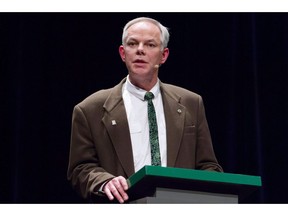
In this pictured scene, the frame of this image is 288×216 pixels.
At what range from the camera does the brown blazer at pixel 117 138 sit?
2.60 meters

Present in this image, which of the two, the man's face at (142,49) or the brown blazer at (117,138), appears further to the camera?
the man's face at (142,49)

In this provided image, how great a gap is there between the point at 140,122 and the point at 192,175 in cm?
75

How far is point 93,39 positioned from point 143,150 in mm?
1450

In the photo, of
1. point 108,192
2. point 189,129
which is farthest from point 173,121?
point 108,192

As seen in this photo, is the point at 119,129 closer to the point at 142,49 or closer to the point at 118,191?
the point at 142,49

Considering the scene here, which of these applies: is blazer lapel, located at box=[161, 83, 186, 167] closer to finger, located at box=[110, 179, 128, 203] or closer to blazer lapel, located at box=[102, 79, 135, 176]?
blazer lapel, located at box=[102, 79, 135, 176]

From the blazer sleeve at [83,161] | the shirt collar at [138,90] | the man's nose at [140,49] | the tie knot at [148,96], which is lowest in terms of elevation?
the blazer sleeve at [83,161]

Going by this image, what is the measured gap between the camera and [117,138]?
Answer: 2641 mm

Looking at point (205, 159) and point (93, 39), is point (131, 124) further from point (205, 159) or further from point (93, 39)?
point (93, 39)

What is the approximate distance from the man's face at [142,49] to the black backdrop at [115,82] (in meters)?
1.14

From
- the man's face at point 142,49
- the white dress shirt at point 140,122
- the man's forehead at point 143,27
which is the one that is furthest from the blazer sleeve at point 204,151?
the man's forehead at point 143,27

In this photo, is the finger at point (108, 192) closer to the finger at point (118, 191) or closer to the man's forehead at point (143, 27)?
the finger at point (118, 191)

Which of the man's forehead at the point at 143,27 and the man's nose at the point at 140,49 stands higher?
the man's forehead at the point at 143,27

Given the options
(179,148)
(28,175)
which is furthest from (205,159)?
(28,175)
